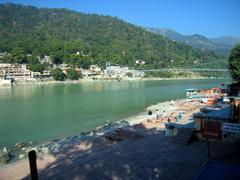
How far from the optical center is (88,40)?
124625 millimetres

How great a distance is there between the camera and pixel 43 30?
4906 inches

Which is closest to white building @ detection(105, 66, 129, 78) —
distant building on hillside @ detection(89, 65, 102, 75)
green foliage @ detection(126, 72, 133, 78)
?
green foliage @ detection(126, 72, 133, 78)

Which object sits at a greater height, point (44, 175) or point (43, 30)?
point (43, 30)

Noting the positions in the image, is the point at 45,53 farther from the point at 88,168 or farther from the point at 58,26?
the point at 88,168

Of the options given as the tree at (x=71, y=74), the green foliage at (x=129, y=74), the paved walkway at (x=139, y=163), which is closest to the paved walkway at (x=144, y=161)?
the paved walkway at (x=139, y=163)

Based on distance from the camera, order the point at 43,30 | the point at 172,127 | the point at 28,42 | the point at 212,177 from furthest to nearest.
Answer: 1. the point at 43,30
2. the point at 28,42
3. the point at 172,127
4. the point at 212,177

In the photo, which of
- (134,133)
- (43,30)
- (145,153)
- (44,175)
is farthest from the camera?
(43,30)

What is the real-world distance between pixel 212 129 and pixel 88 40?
393 ft

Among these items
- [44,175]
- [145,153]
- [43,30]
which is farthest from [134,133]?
[43,30]

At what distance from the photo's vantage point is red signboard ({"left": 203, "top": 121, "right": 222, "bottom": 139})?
27.5 ft

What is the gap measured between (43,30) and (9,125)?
11215 centimetres

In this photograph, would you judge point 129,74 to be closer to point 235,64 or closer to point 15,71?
point 15,71

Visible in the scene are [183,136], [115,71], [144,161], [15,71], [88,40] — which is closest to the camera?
[144,161]

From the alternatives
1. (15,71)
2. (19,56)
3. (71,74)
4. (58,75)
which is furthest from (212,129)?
(19,56)
